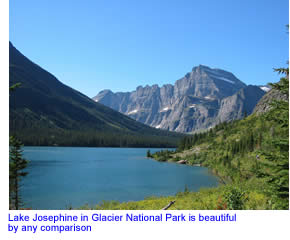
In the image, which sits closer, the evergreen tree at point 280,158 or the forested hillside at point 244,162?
the evergreen tree at point 280,158

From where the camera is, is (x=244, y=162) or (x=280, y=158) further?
(x=244, y=162)

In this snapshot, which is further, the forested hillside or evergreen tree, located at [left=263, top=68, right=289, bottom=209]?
the forested hillside

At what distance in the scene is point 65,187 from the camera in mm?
44188

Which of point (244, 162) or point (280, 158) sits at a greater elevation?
point (280, 158)

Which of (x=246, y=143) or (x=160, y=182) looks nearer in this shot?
(x=160, y=182)
